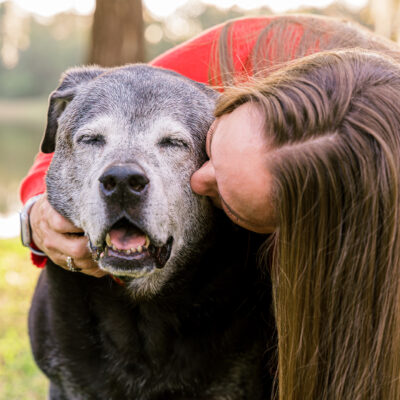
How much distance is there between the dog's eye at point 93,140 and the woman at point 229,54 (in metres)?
0.44

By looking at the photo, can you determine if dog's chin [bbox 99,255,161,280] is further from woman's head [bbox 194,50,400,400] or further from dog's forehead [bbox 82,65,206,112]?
dog's forehead [bbox 82,65,206,112]

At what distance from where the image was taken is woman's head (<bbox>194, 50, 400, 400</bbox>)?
2.02 m

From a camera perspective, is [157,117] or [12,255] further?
[12,255]

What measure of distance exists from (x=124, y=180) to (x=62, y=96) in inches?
34.9

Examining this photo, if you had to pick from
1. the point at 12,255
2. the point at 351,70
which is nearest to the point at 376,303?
the point at 351,70

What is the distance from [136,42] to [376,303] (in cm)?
610

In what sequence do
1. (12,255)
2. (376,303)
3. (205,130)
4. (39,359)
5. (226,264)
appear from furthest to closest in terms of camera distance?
1. (12,255)
2. (39,359)
3. (226,264)
4. (205,130)
5. (376,303)

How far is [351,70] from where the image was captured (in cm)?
214

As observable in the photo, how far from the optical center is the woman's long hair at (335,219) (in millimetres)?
2014

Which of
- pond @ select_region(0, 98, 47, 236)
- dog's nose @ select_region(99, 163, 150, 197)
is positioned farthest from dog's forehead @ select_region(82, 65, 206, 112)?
pond @ select_region(0, 98, 47, 236)

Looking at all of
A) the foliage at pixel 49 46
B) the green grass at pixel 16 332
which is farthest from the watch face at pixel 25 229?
the foliage at pixel 49 46

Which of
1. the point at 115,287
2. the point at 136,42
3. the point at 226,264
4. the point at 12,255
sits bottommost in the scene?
the point at 12,255

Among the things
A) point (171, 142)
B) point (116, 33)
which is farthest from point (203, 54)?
point (116, 33)

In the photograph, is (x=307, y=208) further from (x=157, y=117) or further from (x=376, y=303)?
(x=157, y=117)
